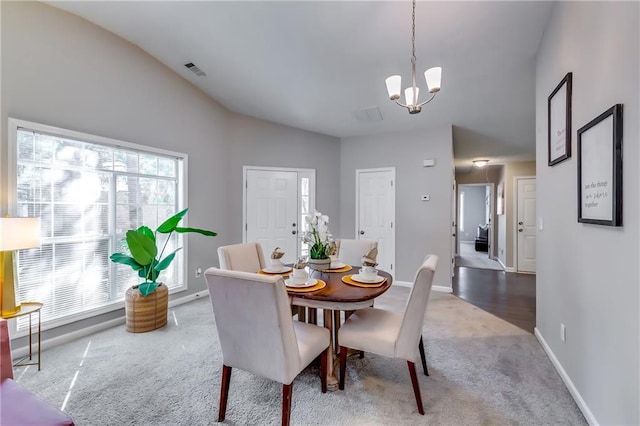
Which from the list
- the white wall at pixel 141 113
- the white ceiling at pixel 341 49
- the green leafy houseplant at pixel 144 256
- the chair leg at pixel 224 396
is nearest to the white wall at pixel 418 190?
the white ceiling at pixel 341 49

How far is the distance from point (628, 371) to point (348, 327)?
4.54ft

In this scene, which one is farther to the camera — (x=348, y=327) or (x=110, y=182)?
(x=110, y=182)

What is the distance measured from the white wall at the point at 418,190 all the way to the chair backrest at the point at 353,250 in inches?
79.3

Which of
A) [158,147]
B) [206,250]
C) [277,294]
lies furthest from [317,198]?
[277,294]

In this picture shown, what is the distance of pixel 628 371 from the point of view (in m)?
1.29

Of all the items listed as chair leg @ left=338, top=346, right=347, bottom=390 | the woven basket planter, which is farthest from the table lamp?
chair leg @ left=338, top=346, right=347, bottom=390

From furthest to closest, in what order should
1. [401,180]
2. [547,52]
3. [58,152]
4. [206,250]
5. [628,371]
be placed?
[401,180] → [206,250] → [58,152] → [547,52] → [628,371]

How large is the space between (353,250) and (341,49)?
200 cm

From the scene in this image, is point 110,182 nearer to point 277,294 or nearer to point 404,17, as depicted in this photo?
point 277,294

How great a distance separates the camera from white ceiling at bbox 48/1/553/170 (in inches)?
89.8

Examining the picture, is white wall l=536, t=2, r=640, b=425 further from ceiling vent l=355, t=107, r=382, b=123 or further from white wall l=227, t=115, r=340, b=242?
white wall l=227, t=115, r=340, b=242

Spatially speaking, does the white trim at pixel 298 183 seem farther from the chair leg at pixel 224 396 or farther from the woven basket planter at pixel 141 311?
the chair leg at pixel 224 396

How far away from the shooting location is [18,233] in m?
2.01

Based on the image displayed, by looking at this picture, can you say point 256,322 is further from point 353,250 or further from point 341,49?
point 341,49
